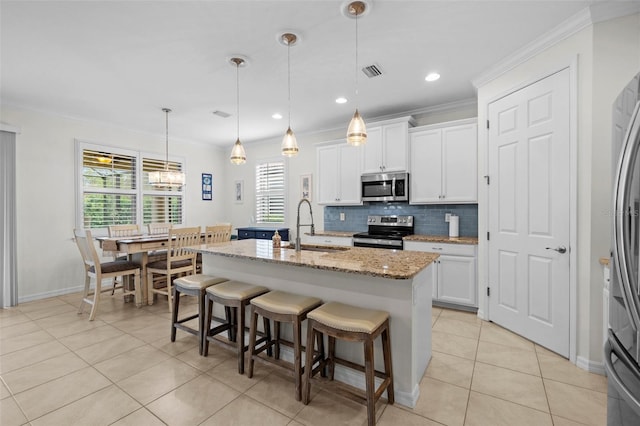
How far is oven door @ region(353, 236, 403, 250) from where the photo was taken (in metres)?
3.84

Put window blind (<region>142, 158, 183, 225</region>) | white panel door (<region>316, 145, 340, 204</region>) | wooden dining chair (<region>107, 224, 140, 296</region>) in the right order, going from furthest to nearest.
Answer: window blind (<region>142, 158, 183, 225</region>) < white panel door (<region>316, 145, 340, 204</region>) < wooden dining chair (<region>107, 224, 140, 296</region>)

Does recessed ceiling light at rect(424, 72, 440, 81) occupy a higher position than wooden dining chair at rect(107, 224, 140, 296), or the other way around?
recessed ceiling light at rect(424, 72, 440, 81)

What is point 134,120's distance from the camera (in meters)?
4.66

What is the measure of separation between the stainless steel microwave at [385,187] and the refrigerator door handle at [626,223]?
3063 millimetres

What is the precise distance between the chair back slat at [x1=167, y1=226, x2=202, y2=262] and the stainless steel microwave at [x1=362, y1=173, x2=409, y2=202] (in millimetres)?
2476

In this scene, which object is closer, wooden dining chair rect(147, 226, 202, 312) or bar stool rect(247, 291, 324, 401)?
bar stool rect(247, 291, 324, 401)

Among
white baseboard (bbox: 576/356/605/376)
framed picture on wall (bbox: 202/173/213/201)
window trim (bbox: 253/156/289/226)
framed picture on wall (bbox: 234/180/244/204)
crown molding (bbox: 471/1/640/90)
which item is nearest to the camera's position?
crown molding (bbox: 471/1/640/90)

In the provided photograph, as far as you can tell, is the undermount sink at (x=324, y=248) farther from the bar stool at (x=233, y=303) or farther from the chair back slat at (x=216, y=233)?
the chair back slat at (x=216, y=233)

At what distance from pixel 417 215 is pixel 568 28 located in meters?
2.53

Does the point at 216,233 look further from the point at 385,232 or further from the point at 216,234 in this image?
the point at 385,232

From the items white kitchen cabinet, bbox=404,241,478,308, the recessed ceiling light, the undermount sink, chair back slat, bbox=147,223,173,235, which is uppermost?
the recessed ceiling light

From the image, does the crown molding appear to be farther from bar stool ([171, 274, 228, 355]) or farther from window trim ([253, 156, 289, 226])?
window trim ([253, 156, 289, 226])

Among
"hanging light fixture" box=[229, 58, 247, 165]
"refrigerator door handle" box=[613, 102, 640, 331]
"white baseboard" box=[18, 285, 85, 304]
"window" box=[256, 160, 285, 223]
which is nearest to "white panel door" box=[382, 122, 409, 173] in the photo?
"hanging light fixture" box=[229, 58, 247, 165]

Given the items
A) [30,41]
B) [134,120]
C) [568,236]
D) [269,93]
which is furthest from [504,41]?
[134,120]
